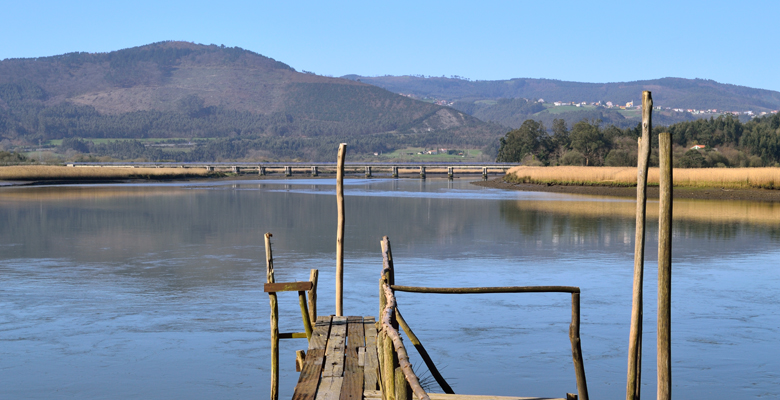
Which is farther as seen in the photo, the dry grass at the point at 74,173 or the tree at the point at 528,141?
the tree at the point at 528,141

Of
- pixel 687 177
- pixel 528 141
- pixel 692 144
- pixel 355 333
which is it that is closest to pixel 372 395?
pixel 355 333

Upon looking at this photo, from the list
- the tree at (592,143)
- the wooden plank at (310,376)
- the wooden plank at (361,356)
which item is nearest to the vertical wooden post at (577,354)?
the wooden plank at (361,356)

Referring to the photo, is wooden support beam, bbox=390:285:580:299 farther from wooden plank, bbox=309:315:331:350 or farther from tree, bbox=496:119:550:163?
tree, bbox=496:119:550:163

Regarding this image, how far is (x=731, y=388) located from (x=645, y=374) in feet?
3.94

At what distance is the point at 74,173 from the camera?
313ft

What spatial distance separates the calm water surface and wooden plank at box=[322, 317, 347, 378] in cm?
116

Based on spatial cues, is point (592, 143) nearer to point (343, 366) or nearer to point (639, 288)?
point (639, 288)

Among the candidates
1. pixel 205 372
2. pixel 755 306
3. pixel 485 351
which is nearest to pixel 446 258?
pixel 755 306

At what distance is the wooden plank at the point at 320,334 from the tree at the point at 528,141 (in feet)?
446

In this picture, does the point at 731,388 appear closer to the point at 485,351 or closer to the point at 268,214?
the point at 485,351

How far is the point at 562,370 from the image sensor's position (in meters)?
11.1

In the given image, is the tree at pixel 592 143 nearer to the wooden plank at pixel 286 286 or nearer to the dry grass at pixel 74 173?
the dry grass at pixel 74 173

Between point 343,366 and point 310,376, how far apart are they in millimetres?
468

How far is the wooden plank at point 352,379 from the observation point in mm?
7285
